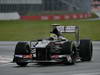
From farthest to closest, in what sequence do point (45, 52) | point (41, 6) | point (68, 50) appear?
1. point (41, 6)
2. point (68, 50)
3. point (45, 52)

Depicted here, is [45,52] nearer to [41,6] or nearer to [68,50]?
[68,50]

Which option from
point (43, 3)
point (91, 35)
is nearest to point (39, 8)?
point (43, 3)

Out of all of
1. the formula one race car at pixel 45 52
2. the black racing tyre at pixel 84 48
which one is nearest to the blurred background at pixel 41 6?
the black racing tyre at pixel 84 48

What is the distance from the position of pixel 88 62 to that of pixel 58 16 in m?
47.5

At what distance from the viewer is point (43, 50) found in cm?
1405

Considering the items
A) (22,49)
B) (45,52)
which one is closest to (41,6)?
(22,49)

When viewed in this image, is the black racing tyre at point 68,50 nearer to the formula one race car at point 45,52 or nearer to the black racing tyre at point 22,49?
the formula one race car at point 45,52

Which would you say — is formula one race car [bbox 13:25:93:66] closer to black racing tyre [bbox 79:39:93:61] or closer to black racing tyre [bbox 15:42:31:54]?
black racing tyre [bbox 15:42:31:54]

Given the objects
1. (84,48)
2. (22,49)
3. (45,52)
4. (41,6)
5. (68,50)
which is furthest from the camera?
(41,6)

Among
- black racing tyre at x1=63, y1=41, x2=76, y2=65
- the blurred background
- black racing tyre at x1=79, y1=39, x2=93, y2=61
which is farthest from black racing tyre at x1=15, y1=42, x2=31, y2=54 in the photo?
the blurred background

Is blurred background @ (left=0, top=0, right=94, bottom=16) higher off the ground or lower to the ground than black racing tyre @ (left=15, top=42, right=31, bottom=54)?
lower

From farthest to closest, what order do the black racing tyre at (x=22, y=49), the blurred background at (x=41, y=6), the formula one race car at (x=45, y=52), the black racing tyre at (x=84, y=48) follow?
the blurred background at (x=41, y=6) < the black racing tyre at (x=84, y=48) < the black racing tyre at (x=22, y=49) < the formula one race car at (x=45, y=52)

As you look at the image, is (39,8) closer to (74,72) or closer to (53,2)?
(53,2)

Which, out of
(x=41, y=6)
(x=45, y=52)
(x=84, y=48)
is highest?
(x=45, y=52)
